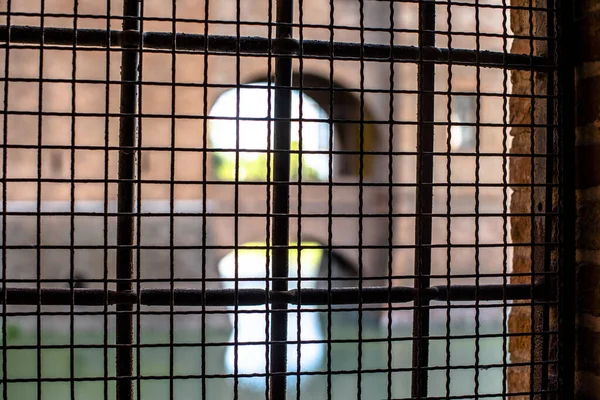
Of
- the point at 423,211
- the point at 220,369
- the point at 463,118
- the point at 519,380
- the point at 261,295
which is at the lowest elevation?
the point at 220,369

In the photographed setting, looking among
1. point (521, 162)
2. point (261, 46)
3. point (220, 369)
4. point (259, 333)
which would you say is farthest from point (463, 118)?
point (261, 46)

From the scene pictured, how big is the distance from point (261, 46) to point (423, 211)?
322mm

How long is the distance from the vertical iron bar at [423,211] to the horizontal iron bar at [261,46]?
0.03m

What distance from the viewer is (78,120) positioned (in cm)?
556

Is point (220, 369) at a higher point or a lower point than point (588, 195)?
lower

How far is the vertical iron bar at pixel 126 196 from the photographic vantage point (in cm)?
73

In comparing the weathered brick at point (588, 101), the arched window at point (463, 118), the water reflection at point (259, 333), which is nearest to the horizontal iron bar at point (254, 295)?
the weathered brick at point (588, 101)

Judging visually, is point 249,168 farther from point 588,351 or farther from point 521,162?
point 588,351

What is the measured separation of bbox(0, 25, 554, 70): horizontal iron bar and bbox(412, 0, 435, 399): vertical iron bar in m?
0.03

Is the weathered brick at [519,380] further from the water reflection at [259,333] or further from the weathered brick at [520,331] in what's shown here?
the water reflection at [259,333]

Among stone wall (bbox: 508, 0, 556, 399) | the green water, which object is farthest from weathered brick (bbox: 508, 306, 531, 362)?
the green water

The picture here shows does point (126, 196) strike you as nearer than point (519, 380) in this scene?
Yes

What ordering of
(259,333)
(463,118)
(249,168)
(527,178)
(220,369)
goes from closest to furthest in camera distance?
(527,178) < (220,369) < (259,333) < (463,118) < (249,168)

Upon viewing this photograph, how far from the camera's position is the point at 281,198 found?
766mm
